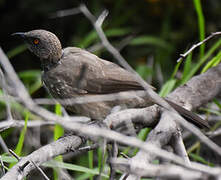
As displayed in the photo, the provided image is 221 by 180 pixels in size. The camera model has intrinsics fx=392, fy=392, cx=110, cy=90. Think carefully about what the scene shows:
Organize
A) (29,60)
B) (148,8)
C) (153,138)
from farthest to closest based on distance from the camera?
(29,60) → (148,8) → (153,138)

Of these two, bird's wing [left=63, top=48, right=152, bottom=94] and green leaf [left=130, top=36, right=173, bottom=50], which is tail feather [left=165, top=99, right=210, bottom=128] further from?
green leaf [left=130, top=36, right=173, bottom=50]

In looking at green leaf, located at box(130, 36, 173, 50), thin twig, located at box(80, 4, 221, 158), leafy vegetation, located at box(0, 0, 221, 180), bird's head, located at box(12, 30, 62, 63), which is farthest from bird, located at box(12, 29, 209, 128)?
green leaf, located at box(130, 36, 173, 50)

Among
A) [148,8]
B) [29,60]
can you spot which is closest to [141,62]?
[148,8]

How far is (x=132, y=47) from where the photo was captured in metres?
5.35

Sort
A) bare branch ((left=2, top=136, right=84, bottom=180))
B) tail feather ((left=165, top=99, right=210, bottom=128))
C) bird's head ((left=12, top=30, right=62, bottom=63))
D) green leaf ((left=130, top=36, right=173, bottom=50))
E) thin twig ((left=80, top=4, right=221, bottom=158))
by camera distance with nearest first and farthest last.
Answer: thin twig ((left=80, top=4, right=221, bottom=158)), bare branch ((left=2, top=136, right=84, bottom=180)), tail feather ((left=165, top=99, right=210, bottom=128)), bird's head ((left=12, top=30, right=62, bottom=63)), green leaf ((left=130, top=36, right=173, bottom=50))

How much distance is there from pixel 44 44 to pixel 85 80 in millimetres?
496

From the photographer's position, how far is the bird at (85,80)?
3201 millimetres

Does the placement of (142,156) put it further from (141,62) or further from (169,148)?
(141,62)

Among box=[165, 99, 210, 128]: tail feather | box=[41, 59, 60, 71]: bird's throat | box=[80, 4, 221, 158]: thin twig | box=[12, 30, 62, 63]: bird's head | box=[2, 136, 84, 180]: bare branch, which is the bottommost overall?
box=[165, 99, 210, 128]: tail feather

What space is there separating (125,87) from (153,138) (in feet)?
2.01

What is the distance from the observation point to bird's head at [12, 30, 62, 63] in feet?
11.0

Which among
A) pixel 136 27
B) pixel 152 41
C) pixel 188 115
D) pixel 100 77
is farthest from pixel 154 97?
pixel 136 27

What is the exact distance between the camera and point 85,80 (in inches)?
127

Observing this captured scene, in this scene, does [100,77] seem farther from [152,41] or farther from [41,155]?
[152,41]
